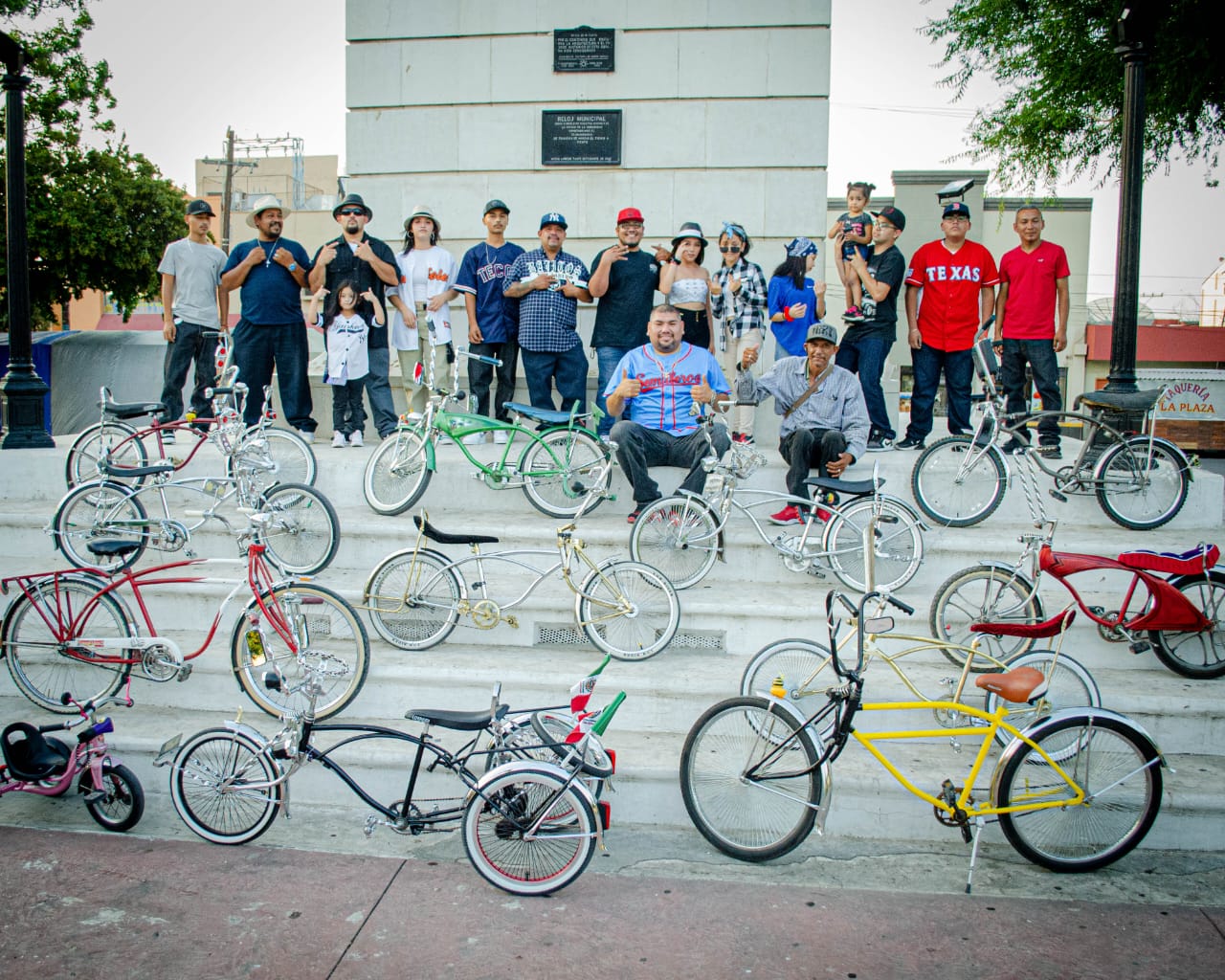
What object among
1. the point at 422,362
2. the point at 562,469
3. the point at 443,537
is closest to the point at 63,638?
the point at 443,537

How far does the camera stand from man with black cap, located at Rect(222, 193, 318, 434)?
848 centimetres

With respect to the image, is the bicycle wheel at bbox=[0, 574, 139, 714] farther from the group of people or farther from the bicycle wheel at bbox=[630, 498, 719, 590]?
the bicycle wheel at bbox=[630, 498, 719, 590]

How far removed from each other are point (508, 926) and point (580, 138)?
27.6 ft

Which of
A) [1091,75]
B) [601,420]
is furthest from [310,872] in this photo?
[1091,75]

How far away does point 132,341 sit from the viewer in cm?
1642

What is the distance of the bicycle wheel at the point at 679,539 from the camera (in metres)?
6.39

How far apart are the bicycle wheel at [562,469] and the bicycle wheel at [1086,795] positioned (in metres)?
3.66

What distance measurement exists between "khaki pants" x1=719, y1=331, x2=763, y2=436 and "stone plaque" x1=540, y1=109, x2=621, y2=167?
2.72 m

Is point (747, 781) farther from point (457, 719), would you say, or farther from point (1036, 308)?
point (1036, 308)

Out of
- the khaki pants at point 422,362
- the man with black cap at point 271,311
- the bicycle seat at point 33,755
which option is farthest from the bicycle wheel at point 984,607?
the man with black cap at point 271,311

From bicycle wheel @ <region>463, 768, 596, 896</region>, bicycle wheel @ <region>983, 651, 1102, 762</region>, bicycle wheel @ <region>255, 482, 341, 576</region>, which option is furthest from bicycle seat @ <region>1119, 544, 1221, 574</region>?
bicycle wheel @ <region>255, 482, 341, 576</region>

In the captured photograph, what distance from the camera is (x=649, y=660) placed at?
5.83 m

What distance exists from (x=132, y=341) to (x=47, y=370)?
1.70 meters

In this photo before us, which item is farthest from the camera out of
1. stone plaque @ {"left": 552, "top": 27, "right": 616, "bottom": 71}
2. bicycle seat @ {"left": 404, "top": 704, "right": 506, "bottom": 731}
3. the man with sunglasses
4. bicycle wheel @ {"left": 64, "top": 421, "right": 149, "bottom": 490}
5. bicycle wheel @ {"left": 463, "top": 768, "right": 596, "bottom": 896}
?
stone plaque @ {"left": 552, "top": 27, "right": 616, "bottom": 71}
